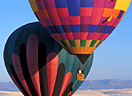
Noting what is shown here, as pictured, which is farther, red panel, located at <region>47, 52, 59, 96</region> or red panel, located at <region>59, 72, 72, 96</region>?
red panel, located at <region>59, 72, 72, 96</region>

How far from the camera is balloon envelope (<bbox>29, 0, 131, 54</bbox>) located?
24.3 metres

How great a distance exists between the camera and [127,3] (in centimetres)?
2577

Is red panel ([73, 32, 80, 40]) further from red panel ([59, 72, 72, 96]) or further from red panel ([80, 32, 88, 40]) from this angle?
red panel ([59, 72, 72, 96])

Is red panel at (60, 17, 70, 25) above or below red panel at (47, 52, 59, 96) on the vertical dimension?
above

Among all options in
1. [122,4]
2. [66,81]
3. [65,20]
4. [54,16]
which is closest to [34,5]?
[54,16]

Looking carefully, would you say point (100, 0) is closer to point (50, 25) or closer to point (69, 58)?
point (50, 25)

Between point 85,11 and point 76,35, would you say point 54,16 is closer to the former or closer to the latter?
point 76,35

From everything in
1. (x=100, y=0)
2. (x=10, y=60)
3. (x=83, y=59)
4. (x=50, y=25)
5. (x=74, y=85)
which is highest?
(x=100, y=0)

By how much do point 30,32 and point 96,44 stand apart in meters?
6.09

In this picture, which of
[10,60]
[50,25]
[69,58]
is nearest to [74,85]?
[69,58]

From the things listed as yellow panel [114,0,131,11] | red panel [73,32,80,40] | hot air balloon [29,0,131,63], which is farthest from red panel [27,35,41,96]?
yellow panel [114,0,131,11]

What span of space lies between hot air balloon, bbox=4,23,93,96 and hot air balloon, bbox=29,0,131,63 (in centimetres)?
358

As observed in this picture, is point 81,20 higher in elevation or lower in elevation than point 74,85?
higher

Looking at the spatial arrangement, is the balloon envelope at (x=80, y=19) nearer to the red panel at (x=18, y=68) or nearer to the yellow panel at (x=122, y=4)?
the yellow panel at (x=122, y=4)
